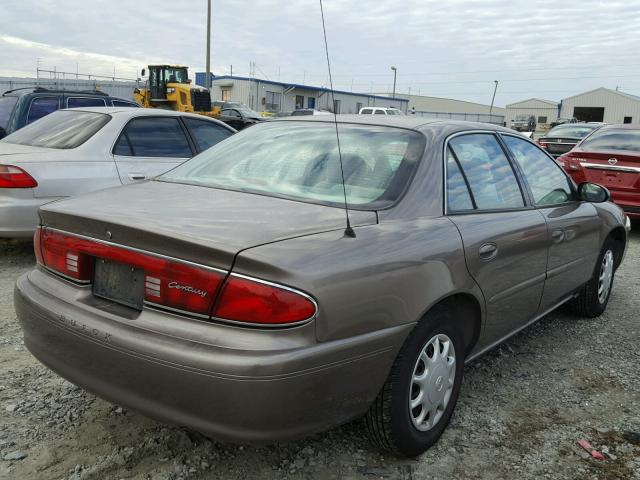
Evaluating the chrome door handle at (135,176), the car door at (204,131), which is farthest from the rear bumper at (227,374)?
the car door at (204,131)

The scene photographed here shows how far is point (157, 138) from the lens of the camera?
606cm

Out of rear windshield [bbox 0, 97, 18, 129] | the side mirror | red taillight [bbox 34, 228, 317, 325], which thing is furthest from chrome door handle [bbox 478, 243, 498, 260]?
rear windshield [bbox 0, 97, 18, 129]

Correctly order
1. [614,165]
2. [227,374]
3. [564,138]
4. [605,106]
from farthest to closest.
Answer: [605,106] → [564,138] → [614,165] → [227,374]

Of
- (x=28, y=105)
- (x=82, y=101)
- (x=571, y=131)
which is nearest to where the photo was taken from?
(x=28, y=105)

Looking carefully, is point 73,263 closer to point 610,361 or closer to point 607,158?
point 610,361

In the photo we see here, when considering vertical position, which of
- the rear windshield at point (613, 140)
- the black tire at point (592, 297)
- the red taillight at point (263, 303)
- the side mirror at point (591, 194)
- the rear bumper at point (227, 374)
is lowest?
the black tire at point (592, 297)

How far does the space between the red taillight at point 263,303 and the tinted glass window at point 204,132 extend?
15.5 ft

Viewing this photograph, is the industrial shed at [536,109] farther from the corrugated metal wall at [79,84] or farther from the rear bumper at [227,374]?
the rear bumper at [227,374]

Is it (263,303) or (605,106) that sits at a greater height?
(605,106)

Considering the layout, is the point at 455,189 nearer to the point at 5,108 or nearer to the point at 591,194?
the point at 591,194

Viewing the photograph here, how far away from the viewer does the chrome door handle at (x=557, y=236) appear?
354 centimetres

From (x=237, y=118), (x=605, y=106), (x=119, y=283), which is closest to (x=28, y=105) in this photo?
(x=119, y=283)

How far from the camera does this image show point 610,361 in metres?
3.84

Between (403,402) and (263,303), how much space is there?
83cm
